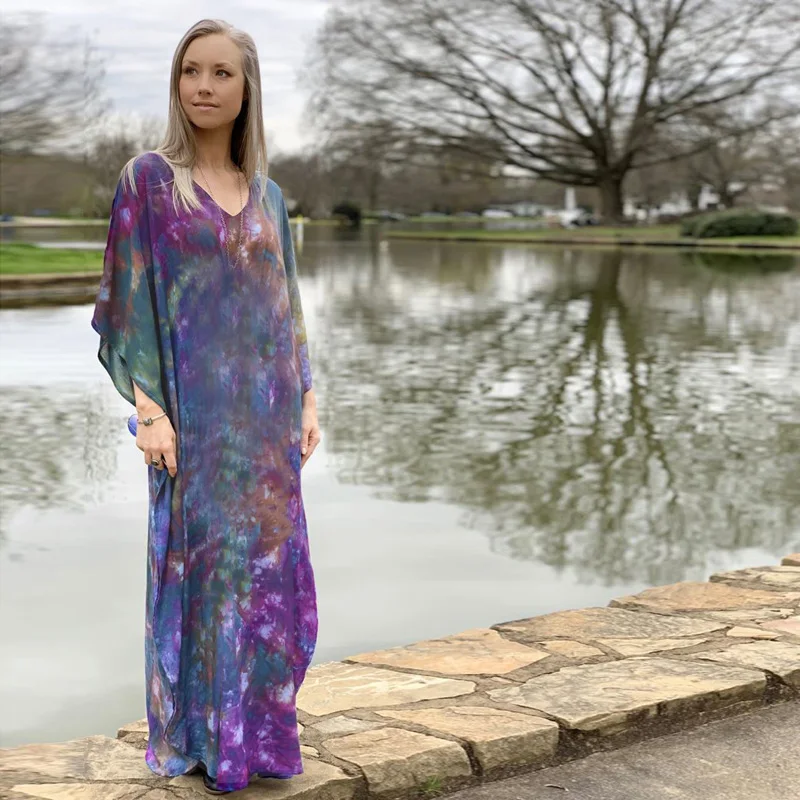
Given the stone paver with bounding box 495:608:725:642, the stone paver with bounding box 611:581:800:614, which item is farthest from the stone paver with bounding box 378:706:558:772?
the stone paver with bounding box 611:581:800:614

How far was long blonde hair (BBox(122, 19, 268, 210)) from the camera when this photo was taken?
2861 millimetres

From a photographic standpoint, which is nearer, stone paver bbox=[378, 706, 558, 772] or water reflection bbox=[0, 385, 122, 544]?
stone paver bbox=[378, 706, 558, 772]

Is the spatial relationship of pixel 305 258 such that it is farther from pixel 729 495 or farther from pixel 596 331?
pixel 729 495

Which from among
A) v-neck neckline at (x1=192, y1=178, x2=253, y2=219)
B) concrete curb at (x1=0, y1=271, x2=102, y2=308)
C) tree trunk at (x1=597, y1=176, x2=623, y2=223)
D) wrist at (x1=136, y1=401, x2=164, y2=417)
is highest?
tree trunk at (x1=597, y1=176, x2=623, y2=223)

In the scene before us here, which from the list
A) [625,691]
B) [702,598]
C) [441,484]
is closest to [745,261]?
[441,484]

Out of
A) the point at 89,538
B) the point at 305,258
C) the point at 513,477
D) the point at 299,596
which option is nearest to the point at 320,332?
the point at 513,477

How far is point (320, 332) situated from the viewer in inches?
584

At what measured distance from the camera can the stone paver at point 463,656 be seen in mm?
4172

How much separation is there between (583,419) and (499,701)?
19.2ft

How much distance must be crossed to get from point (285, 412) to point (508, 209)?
102851mm

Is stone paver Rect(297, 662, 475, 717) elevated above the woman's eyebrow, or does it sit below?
below

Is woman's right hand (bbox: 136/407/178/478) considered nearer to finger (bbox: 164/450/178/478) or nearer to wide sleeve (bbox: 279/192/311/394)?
finger (bbox: 164/450/178/478)

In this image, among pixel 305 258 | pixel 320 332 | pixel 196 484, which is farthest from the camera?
pixel 305 258

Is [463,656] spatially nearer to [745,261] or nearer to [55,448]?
[55,448]
